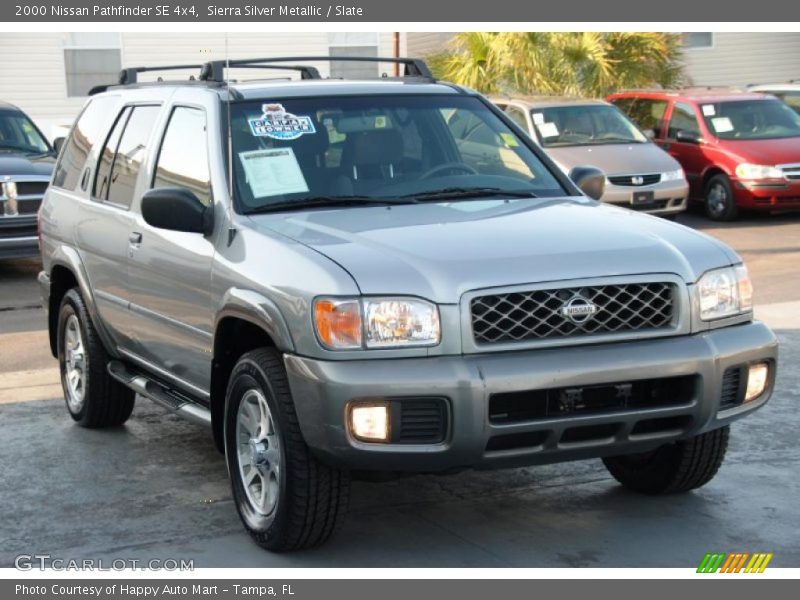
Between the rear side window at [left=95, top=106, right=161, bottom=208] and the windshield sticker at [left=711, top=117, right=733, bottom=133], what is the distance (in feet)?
39.8

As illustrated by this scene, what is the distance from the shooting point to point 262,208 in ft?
19.4

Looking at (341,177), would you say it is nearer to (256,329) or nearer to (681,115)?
(256,329)

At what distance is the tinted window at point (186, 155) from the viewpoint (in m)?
6.21

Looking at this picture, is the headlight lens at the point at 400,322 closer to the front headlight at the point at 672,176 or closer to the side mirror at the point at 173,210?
the side mirror at the point at 173,210

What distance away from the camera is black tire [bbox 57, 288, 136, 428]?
294 inches

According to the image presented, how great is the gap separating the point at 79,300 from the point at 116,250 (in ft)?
2.56

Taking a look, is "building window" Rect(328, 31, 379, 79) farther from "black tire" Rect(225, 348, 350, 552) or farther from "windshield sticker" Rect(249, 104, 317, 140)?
"black tire" Rect(225, 348, 350, 552)

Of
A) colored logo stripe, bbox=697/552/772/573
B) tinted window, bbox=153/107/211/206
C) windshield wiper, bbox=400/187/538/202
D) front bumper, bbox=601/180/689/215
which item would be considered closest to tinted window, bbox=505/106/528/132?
front bumper, bbox=601/180/689/215

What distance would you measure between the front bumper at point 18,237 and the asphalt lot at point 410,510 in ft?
19.9

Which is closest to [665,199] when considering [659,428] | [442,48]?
[442,48]

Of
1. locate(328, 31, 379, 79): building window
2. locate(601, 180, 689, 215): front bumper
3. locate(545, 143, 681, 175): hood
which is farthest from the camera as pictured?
locate(328, 31, 379, 79): building window

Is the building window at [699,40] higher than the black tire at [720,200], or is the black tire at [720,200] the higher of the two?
the building window at [699,40]

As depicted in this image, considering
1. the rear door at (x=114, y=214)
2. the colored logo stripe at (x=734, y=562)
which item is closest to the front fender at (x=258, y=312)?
the rear door at (x=114, y=214)

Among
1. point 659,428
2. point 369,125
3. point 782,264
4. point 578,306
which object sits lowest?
point 782,264
